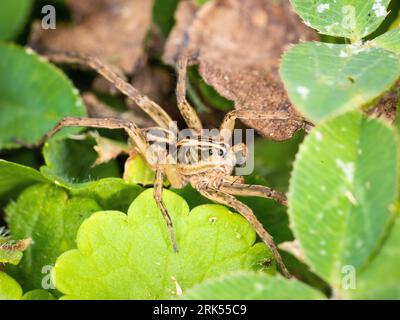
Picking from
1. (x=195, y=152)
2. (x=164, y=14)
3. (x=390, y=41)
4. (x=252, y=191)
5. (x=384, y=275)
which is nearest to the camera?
(x=384, y=275)

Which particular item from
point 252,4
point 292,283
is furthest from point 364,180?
point 252,4

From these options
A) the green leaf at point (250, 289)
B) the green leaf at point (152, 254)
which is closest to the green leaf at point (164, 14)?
the green leaf at point (152, 254)

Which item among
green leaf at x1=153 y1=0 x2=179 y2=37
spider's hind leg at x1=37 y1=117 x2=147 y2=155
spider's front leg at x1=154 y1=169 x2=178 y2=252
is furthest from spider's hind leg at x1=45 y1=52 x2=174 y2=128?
spider's front leg at x1=154 y1=169 x2=178 y2=252

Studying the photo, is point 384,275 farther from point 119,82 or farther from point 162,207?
point 119,82

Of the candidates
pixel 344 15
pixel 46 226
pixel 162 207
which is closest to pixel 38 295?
pixel 46 226

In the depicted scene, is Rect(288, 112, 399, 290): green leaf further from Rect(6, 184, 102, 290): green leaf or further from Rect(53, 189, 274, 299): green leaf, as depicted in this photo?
Rect(6, 184, 102, 290): green leaf
